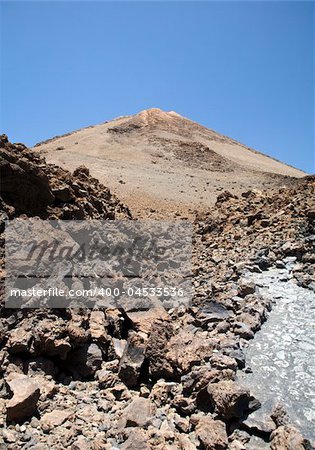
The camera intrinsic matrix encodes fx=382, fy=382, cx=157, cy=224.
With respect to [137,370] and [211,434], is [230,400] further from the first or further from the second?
[137,370]

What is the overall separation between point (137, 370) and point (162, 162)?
22.9 m

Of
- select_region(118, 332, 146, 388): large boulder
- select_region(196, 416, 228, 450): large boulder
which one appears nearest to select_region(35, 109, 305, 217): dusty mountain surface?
select_region(118, 332, 146, 388): large boulder

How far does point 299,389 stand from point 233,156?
30733mm

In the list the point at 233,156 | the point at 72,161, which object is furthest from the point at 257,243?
the point at 233,156

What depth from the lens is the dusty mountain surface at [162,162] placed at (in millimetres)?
16797

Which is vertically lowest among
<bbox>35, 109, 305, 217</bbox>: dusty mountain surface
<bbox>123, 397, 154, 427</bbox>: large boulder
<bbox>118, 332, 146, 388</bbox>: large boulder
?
<bbox>123, 397, 154, 427</bbox>: large boulder

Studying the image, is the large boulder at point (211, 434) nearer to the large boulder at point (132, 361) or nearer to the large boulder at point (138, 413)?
the large boulder at point (138, 413)

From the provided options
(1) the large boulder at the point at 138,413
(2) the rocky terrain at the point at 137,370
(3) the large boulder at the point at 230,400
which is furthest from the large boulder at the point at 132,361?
(3) the large boulder at the point at 230,400

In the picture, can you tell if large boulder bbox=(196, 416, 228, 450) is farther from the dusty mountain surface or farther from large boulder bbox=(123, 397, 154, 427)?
the dusty mountain surface

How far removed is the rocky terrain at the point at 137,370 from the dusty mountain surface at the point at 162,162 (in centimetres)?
663

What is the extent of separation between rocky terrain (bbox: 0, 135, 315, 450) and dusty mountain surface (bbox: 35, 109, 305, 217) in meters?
6.63

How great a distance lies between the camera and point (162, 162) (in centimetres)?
2641

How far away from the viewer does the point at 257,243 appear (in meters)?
7.93

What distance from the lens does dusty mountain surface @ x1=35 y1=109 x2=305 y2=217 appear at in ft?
55.1
